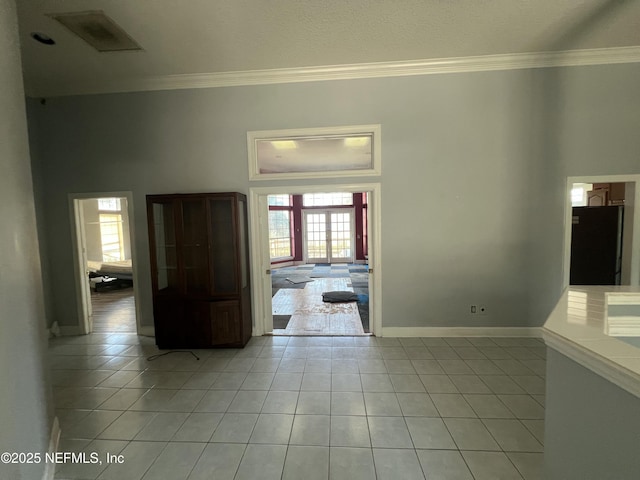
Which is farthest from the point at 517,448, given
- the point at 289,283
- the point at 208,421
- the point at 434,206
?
the point at 289,283

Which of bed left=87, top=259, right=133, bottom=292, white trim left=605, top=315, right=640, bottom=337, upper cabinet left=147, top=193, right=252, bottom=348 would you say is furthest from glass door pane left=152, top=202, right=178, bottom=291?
bed left=87, top=259, right=133, bottom=292

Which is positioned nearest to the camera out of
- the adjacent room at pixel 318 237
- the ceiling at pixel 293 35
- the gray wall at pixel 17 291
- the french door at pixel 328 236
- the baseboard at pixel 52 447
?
the gray wall at pixel 17 291

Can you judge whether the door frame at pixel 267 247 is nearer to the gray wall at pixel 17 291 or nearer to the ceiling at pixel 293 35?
the ceiling at pixel 293 35

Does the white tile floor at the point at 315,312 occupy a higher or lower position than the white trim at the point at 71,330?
lower

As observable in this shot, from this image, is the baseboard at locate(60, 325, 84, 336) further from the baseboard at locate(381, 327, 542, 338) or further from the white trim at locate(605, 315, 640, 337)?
the white trim at locate(605, 315, 640, 337)

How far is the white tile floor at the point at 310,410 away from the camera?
5.65ft

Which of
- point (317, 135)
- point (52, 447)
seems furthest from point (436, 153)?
point (52, 447)

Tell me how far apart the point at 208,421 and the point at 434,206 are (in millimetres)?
3288

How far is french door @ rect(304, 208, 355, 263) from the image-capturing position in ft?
35.2

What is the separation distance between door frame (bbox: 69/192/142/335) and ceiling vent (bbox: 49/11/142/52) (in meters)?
1.71

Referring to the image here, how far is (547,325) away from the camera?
1.33 meters

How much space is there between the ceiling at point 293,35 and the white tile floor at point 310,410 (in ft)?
11.3

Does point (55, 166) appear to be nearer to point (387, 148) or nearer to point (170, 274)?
point (170, 274)

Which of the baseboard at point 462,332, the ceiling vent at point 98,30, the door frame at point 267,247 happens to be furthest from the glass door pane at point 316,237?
the ceiling vent at point 98,30
